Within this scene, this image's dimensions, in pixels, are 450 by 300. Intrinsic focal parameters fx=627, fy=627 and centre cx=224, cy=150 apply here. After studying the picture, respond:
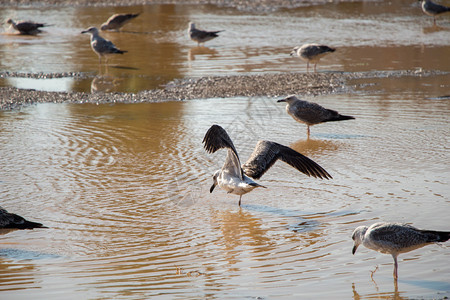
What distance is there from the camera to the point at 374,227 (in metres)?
5.71

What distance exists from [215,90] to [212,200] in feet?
19.6

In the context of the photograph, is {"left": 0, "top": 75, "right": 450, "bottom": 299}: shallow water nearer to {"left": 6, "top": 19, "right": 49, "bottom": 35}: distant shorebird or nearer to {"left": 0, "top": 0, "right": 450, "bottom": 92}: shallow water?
{"left": 0, "top": 0, "right": 450, "bottom": 92}: shallow water

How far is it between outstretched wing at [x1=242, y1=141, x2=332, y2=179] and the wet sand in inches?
216

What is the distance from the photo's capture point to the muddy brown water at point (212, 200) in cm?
549

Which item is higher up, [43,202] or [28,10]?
[28,10]

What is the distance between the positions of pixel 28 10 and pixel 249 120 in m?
17.6

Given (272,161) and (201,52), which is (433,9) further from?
(272,161)

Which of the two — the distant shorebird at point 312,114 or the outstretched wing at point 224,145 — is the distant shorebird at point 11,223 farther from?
the distant shorebird at point 312,114

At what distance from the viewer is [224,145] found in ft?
24.5

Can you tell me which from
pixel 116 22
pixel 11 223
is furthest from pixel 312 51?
pixel 11 223

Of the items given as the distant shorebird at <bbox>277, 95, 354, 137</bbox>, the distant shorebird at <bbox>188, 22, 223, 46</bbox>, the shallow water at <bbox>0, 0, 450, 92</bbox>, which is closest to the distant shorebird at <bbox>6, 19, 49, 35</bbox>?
the shallow water at <bbox>0, 0, 450, 92</bbox>

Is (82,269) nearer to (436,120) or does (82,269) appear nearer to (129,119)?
(129,119)

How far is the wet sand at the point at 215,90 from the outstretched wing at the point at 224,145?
5.57 meters

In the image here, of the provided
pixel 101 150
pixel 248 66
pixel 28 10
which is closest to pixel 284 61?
pixel 248 66
